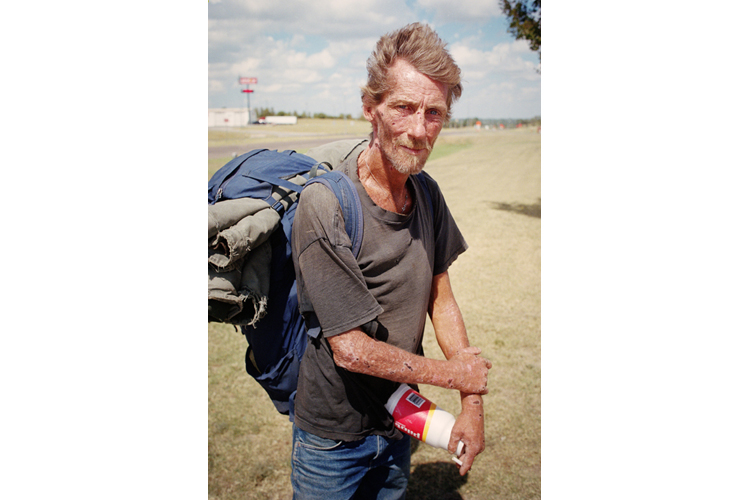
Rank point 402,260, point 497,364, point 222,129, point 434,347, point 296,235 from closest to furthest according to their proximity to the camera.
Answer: point 296,235, point 402,260, point 222,129, point 497,364, point 434,347

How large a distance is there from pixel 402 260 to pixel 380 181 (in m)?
0.22

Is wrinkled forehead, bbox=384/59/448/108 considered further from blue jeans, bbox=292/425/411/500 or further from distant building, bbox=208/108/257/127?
distant building, bbox=208/108/257/127

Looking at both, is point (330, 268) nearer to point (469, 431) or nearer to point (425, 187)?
point (425, 187)

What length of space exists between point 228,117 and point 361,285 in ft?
4.83

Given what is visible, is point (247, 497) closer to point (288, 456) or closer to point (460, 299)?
point (288, 456)

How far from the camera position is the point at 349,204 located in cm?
109

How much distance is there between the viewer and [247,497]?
2289 mm

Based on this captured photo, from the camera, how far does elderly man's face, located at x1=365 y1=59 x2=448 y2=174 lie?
112 centimetres

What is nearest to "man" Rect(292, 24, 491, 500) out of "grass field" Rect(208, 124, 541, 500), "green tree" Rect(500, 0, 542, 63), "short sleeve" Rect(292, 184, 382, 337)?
"short sleeve" Rect(292, 184, 382, 337)

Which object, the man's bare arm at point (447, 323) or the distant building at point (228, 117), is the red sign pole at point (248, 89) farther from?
the man's bare arm at point (447, 323)

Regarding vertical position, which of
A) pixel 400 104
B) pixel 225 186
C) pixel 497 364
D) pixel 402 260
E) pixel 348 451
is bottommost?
pixel 497 364

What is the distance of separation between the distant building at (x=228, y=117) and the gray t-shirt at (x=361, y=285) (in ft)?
3.76

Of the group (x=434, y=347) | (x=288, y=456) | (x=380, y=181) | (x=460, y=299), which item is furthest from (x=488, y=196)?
(x=380, y=181)

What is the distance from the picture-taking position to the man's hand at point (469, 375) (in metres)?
1.20
